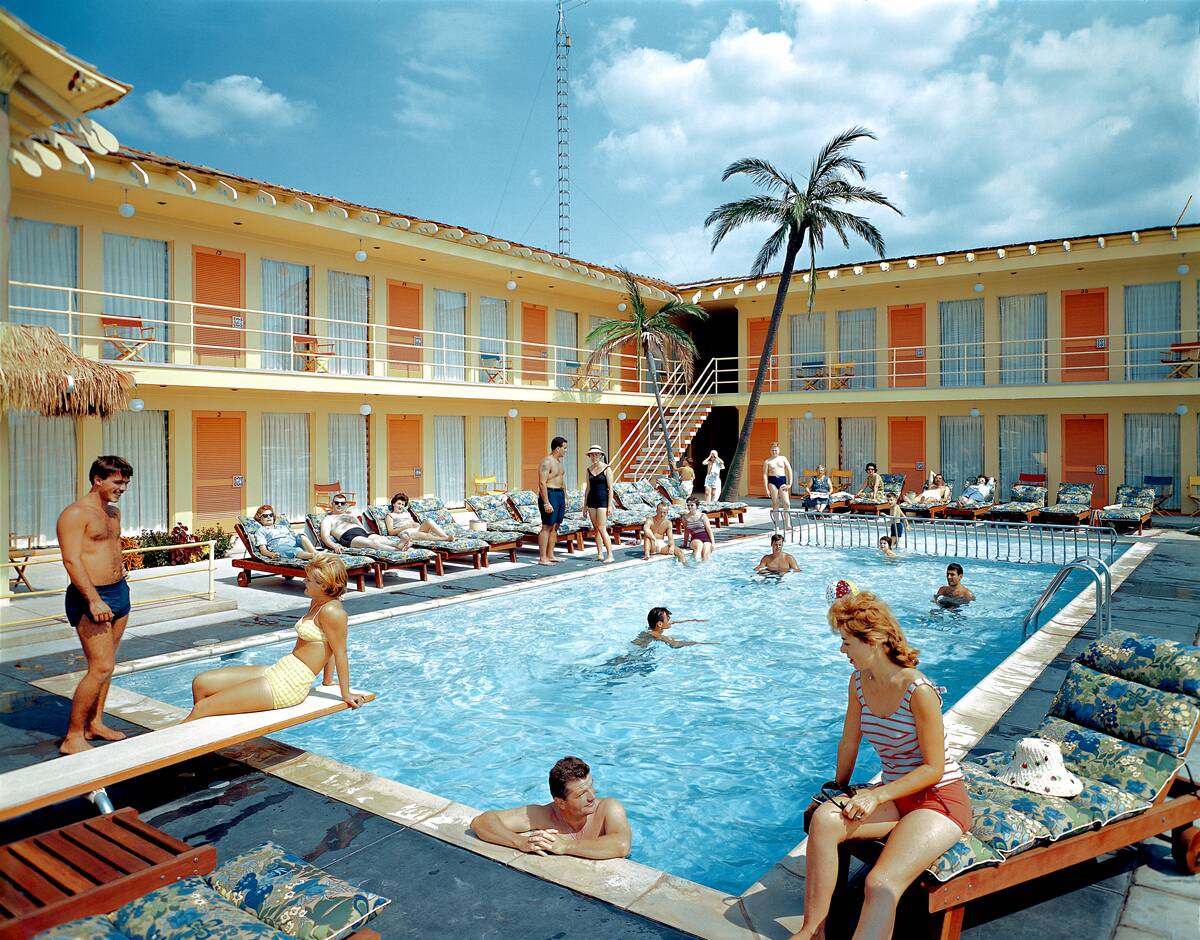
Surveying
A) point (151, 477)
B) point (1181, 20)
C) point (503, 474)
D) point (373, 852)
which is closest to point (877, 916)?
point (373, 852)

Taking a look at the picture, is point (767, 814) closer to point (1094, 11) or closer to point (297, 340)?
point (1094, 11)

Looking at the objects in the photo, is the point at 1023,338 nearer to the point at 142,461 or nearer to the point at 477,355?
the point at 477,355

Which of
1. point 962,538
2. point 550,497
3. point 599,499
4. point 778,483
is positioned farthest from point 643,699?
point 778,483

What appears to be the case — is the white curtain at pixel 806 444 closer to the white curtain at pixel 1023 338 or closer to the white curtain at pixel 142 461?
the white curtain at pixel 1023 338

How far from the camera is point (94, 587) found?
4.97 m

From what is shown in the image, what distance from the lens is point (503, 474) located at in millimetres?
20438

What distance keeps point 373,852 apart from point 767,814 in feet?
8.25

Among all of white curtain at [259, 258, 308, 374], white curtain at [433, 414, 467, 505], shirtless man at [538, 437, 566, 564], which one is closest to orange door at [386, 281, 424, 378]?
white curtain at [433, 414, 467, 505]

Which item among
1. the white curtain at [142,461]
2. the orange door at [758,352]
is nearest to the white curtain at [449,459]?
the white curtain at [142,461]

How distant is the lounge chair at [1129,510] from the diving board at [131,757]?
48.1 feet

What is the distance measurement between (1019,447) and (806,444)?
5.48 m

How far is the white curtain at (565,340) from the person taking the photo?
21.8m

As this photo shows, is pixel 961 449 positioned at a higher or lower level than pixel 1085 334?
lower

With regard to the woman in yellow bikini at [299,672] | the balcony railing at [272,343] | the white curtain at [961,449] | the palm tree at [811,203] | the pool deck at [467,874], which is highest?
the palm tree at [811,203]
